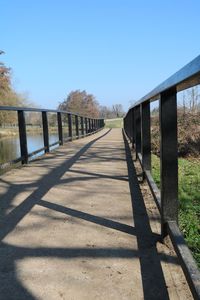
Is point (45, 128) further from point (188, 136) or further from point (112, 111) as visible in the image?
point (112, 111)

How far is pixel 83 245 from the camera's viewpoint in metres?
2.90

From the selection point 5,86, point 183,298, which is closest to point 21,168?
point 183,298

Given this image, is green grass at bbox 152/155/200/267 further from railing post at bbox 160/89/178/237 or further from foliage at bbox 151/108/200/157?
foliage at bbox 151/108/200/157

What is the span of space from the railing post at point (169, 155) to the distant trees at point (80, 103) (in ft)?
197

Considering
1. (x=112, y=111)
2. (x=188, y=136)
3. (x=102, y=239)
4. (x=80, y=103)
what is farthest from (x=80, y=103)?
(x=102, y=239)

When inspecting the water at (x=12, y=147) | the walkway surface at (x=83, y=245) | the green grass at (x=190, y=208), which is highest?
the water at (x=12, y=147)

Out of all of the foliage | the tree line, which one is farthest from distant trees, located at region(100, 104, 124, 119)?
the foliage

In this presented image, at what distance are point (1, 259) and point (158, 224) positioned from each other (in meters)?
1.33

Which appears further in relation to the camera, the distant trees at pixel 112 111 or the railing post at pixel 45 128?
the distant trees at pixel 112 111

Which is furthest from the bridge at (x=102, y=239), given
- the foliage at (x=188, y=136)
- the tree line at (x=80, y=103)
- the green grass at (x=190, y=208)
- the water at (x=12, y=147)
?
the tree line at (x=80, y=103)

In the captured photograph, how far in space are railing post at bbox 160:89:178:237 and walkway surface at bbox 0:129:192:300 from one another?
28 cm

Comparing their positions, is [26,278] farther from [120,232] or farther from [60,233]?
[120,232]

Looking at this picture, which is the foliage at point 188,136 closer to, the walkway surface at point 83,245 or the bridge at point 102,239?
the walkway surface at point 83,245

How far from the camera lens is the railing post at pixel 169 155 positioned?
272 centimetres
